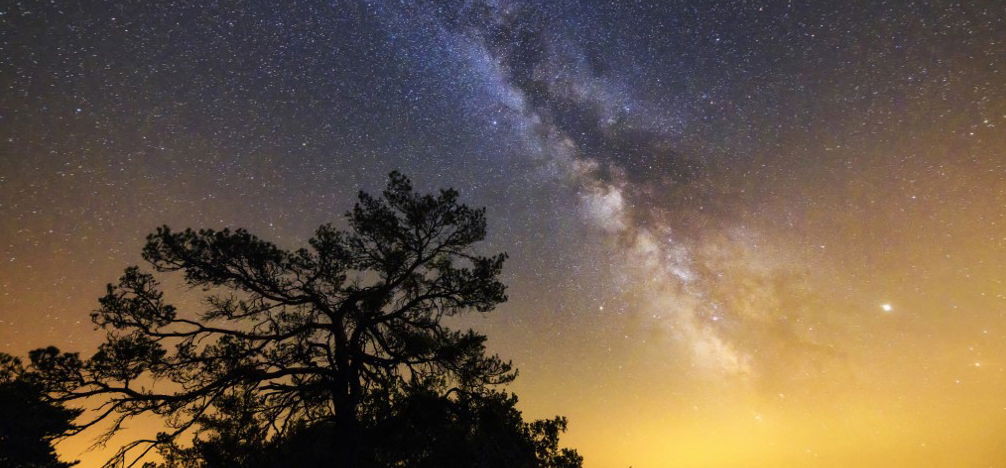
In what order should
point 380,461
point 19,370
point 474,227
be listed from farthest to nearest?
point 474,227, point 380,461, point 19,370

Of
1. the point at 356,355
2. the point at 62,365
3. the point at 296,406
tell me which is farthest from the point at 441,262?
the point at 62,365

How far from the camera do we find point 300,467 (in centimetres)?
1152

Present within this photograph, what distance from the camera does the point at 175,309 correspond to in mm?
10992

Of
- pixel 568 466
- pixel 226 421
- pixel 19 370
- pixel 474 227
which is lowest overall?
pixel 568 466

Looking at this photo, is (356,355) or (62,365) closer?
(62,365)

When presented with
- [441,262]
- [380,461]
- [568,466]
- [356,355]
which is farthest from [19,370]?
[568,466]

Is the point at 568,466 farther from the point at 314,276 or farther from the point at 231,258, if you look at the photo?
the point at 231,258

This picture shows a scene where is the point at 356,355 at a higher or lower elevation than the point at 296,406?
higher

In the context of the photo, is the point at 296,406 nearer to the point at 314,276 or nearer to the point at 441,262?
the point at 314,276

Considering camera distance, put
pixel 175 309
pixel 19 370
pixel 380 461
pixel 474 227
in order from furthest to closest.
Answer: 1. pixel 474 227
2. pixel 380 461
3. pixel 175 309
4. pixel 19 370

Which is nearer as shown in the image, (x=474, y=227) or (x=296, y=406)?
(x=296, y=406)

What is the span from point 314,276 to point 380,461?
5.30m

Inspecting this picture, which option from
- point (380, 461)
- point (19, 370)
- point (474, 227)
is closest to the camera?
point (19, 370)

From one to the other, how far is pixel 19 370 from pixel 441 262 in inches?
380
